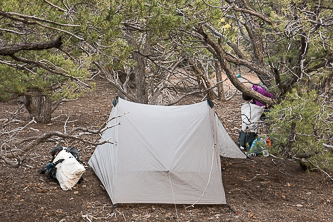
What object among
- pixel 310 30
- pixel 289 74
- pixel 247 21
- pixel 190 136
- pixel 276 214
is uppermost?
pixel 247 21

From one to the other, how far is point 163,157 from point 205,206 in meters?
1.14

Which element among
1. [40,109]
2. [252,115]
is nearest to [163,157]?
[252,115]

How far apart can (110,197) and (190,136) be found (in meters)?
1.84

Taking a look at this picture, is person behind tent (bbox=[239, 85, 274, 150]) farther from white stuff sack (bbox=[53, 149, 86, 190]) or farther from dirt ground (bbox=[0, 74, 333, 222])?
white stuff sack (bbox=[53, 149, 86, 190])

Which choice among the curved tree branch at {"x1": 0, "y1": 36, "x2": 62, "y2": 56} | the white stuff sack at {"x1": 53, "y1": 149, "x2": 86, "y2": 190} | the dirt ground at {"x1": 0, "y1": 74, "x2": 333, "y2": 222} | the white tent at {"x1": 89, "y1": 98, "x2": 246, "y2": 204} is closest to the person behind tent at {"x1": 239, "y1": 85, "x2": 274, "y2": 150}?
the dirt ground at {"x1": 0, "y1": 74, "x2": 333, "y2": 222}

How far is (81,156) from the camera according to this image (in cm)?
920

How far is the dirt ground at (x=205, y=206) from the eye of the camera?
6305 mm

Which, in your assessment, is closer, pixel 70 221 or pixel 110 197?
pixel 70 221

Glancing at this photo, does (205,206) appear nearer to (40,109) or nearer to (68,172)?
(68,172)

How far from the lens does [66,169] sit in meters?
7.27

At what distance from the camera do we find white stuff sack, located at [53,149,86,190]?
23.7 ft

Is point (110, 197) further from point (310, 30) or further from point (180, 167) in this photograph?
point (310, 30)

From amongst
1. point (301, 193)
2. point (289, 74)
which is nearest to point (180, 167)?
point (301, 193)

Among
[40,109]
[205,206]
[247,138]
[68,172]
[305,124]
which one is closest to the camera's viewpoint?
[305,124]
